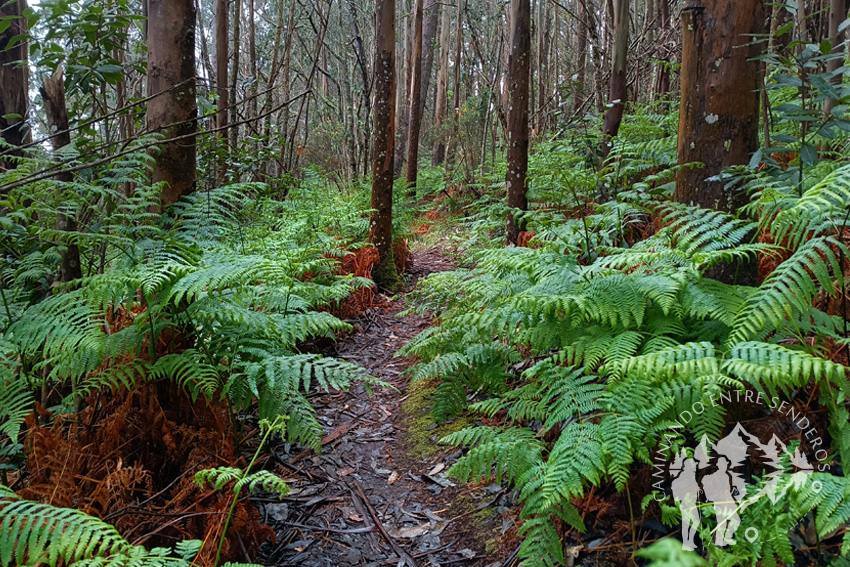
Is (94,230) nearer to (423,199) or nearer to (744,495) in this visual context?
(744,495)

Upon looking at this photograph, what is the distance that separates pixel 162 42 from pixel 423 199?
12.0 meters

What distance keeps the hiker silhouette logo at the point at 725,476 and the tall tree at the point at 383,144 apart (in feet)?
16.8

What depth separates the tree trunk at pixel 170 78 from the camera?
3598 mm

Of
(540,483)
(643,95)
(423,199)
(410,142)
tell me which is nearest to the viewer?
(540,483)

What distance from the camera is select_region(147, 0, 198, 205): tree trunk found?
3.60m

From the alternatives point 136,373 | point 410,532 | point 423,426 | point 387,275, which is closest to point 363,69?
point 387,275

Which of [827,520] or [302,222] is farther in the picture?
[302,222]

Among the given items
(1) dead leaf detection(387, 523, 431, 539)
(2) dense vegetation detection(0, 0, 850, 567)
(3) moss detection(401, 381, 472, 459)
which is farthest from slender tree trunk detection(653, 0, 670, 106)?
(1) dead leaf detection(387, 523, 431, 539)

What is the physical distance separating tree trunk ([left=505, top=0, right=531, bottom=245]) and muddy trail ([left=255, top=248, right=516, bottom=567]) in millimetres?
2933

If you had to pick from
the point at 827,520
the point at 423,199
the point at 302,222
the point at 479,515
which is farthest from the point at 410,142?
the point at 827,520

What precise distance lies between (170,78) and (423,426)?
3099mm

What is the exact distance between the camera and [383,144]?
271 inches

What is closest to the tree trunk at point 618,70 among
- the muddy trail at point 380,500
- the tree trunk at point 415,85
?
the muddy trail at point 380,500

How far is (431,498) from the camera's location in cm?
296
